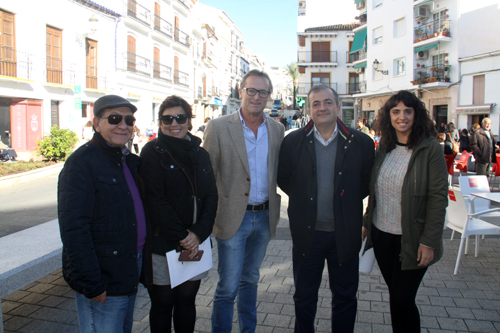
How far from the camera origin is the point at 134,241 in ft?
7.06

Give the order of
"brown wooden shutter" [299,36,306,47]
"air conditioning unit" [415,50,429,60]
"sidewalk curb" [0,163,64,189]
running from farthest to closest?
"brown wooden shutter" [299,36,306,47]
"air conditioning unit" [415,50,429,60]
"sidewalk curb" [0,163,64,189]

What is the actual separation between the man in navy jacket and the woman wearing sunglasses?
0.68m

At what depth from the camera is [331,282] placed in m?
2.78

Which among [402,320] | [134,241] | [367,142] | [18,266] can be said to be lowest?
[402,320]

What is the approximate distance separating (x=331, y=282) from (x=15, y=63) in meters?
17.7

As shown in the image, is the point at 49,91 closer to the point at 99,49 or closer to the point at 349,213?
the point at 99,49

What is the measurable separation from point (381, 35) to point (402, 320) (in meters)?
30.0

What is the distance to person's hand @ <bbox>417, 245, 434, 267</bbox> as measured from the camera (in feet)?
8.02

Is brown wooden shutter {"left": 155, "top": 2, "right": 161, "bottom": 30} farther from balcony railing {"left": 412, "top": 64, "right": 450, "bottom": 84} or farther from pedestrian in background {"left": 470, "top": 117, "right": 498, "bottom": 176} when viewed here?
pedestrian in background {"left": 470, "top": 117, "right": 498, "bottom": 176}

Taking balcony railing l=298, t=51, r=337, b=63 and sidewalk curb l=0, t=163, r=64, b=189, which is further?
balcony railing l=298, t=51, r=337, b=63

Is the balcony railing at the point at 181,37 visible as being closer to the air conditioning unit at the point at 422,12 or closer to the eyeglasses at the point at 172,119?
the air conditioning unit at the point at 422,12

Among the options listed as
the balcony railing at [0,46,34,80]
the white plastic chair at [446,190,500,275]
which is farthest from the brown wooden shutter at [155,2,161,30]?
the white plastic chair at [446,190,500,275]

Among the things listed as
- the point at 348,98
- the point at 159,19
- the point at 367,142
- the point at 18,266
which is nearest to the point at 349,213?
the point at 367,142

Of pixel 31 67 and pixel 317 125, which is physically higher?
pixel 31 67
